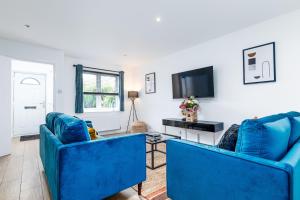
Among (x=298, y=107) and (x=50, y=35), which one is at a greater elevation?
(x=50, y=35)

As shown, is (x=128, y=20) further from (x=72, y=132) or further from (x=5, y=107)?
(x=5, y=107)

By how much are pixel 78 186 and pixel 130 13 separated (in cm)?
233

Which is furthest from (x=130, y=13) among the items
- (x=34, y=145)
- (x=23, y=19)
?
(x=34, y=145)

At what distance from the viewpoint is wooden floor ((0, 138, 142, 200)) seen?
1.79 m

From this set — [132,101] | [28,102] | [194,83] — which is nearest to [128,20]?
[194,83]

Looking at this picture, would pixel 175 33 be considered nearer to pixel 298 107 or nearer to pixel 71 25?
pixel 71 25

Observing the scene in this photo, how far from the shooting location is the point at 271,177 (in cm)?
87

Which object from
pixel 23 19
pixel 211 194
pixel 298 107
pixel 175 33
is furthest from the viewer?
pixel 175 33

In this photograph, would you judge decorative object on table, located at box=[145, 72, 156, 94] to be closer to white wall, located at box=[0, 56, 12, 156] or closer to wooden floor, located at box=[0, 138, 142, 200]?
wooden floor, located at box=[0, 138, 142, 200]

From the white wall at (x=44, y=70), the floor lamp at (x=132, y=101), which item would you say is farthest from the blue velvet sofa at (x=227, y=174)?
the white wall at (x=44, y=70)

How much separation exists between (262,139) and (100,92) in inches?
192

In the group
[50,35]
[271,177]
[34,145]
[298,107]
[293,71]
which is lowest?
[34,145]

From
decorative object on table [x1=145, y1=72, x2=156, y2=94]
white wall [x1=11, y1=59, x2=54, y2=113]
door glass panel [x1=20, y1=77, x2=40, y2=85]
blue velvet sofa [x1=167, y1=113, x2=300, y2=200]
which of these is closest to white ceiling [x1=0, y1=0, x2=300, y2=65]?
decorative object on table [x1=145, y1=72, x2=156, y2=94]

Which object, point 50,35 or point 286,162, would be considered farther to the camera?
point 50,35
